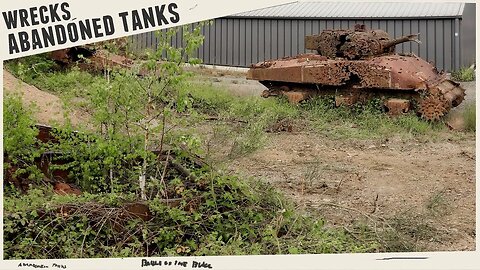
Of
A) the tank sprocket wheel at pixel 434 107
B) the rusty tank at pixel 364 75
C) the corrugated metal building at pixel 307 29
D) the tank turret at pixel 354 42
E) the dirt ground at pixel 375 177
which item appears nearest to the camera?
the dirt ground at pixel 375 177

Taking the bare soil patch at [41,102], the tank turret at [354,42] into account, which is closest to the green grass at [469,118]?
the tank turret at [354,42]

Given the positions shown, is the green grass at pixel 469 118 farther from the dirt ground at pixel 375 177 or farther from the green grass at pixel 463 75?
the green grass at pixel 463 75

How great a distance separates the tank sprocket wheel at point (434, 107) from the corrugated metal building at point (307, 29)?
132 cm

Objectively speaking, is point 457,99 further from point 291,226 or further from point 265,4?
point 265,4

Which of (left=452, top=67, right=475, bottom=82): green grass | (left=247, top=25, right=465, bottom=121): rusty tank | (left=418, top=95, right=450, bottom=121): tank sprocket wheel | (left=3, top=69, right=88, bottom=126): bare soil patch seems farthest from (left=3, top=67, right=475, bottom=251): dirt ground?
(left=452, top=67, right=475, bottom=82): green grass

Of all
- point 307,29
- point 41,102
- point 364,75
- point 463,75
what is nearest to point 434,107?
point 364,75

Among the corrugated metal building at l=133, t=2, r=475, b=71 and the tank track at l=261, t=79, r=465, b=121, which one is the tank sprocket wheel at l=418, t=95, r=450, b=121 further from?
the corrugated metal building at l=133, t=2, r=475, b=71

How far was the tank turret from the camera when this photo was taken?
9414mm

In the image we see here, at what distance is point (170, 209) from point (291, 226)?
2.36 ft

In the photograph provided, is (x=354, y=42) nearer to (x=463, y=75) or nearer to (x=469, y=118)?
(x=469, y=118)

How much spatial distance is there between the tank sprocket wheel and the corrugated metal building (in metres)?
1.32

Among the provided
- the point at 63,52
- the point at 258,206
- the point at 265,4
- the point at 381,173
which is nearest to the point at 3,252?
the point at 258,206

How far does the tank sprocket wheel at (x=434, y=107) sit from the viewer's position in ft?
29.1

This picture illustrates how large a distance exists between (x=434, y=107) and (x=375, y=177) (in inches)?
104
